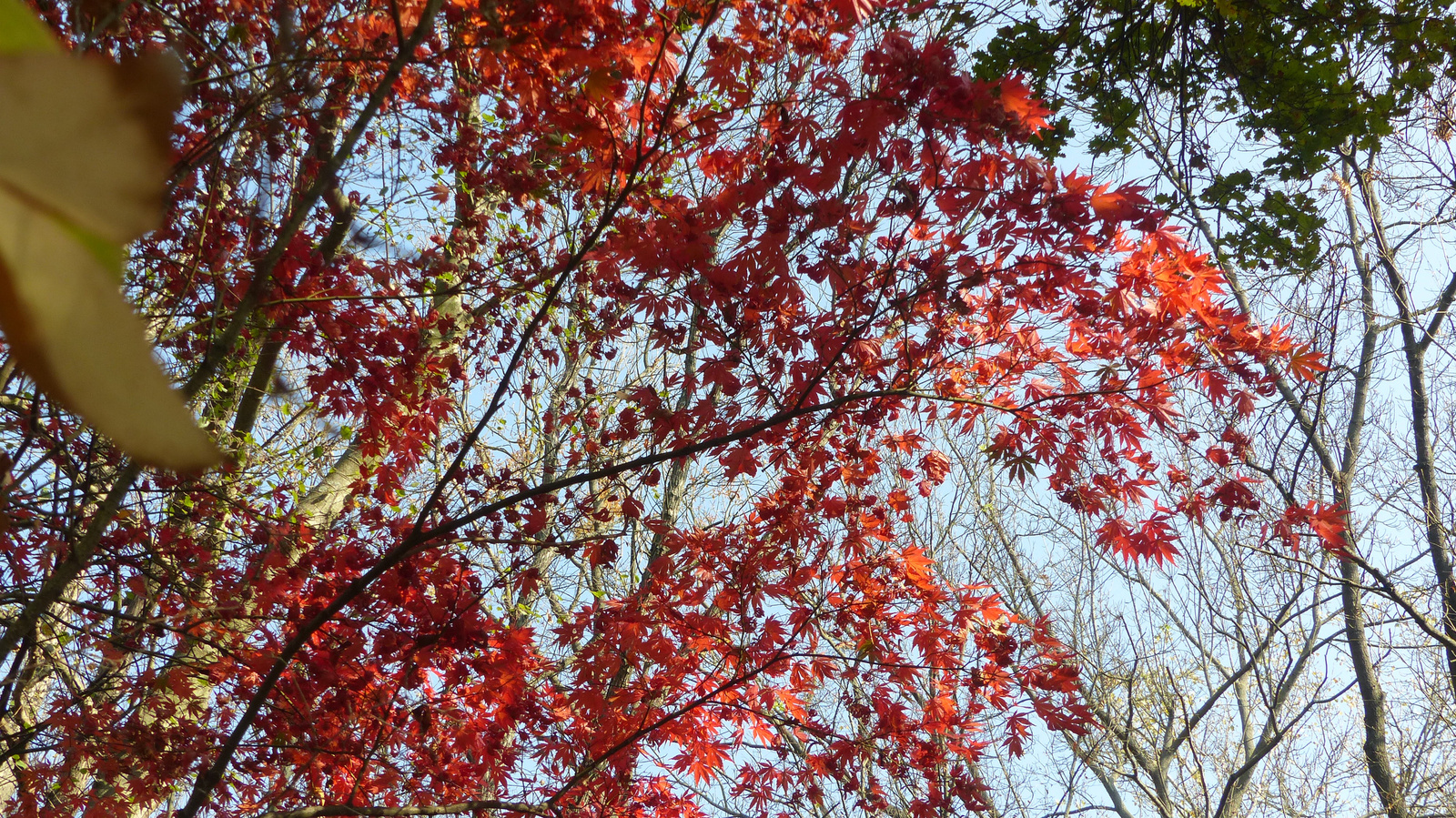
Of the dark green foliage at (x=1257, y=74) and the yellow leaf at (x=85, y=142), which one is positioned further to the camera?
the dark green foliage at (x=1257, y=74)

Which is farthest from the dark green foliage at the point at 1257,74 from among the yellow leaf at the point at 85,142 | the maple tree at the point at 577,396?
the yellow leaf at the point at 85,142

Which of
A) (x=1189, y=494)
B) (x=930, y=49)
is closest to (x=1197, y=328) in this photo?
(x=1189, y=494)

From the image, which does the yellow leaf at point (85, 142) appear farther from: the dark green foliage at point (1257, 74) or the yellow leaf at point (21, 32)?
the dark green foliage at point (1257, 74)

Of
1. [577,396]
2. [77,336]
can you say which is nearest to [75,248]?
[77,336]

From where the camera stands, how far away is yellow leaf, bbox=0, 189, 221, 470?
0.22 m

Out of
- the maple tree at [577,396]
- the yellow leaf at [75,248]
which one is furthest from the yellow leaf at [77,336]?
the maple tree at [577,396]

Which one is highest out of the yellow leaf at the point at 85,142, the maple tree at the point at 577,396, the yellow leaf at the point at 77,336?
the maple tree at the point at 577,396

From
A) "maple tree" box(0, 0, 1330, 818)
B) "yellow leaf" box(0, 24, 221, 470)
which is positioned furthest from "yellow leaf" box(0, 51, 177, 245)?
"maple tree" box(0, 0, 1330, 818)

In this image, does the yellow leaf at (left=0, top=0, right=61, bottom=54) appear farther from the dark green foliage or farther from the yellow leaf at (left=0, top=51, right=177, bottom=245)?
the dark green foliage

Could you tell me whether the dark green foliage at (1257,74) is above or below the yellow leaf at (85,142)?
above

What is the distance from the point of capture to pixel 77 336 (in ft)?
0.75

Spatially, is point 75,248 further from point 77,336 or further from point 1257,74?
point 1257,74

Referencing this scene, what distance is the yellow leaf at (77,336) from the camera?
219mm

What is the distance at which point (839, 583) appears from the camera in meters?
4.98
